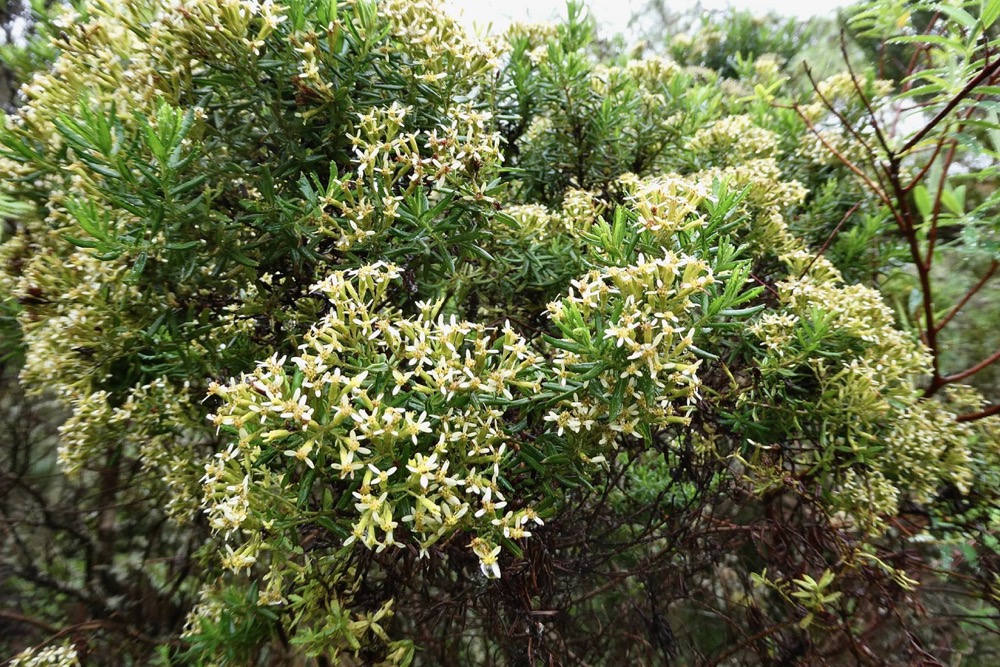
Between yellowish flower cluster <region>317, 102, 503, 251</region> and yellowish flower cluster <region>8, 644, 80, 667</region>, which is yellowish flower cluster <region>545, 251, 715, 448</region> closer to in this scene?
yellowish flower cluster <region>317, 102, 503, 251</region>

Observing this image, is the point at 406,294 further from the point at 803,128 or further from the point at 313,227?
the point at 803,128

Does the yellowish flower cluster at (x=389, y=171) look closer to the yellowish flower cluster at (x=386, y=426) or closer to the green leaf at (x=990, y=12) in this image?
the yellowish flower cluster at (x=386, y=426)

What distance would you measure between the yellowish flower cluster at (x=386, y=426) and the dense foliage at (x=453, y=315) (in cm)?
1

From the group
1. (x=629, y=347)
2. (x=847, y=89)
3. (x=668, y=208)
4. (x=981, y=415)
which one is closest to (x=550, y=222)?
(x=668, y=208)

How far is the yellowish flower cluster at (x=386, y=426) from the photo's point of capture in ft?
4.73

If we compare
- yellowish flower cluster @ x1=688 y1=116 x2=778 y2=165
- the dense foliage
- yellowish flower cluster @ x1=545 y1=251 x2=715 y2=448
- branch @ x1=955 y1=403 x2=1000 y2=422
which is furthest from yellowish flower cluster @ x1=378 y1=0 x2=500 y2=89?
branch @ x1=955 y1=403 x2=1000 y2=422

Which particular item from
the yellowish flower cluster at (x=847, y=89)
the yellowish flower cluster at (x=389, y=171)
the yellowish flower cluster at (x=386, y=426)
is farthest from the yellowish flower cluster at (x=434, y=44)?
the yellowish flower cluster at (x=847, y=89)

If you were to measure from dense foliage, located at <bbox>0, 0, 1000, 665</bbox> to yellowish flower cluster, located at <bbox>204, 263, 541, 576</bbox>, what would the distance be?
1cm

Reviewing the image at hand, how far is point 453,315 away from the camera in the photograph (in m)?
1.67

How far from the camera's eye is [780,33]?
16.4 ft

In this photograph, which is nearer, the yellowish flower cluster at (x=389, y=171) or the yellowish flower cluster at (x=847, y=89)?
the yellowish flower cluster at (x=389, y=171)

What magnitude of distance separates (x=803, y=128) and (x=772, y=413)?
2235 mm

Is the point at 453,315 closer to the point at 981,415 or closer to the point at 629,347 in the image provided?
the point at 629,347

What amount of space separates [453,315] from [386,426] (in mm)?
407
